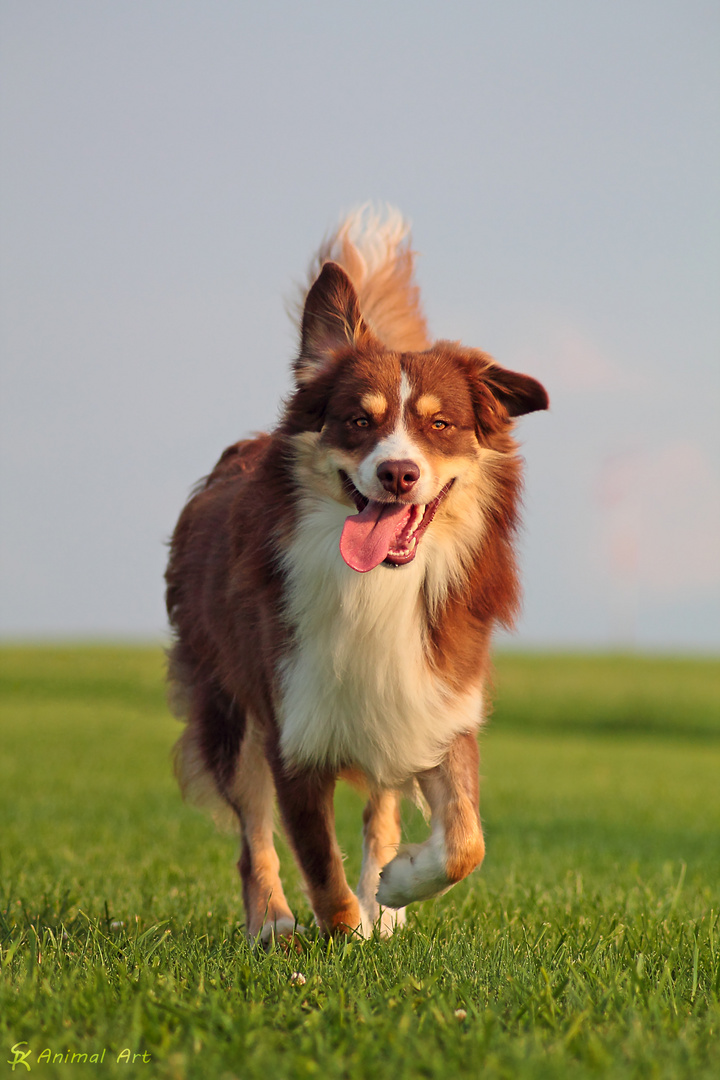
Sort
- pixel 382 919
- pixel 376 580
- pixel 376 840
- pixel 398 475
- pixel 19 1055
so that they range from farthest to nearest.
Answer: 1. pixel 376 840
2. pixel 382 919
3. pixel 376 580
4. pixel 398 475
5. pixel 19 1055

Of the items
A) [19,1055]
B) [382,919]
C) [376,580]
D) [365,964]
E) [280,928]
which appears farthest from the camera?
[280,928]

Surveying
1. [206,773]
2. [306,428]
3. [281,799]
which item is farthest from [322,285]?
[206,773]

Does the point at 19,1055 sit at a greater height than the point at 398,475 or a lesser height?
lesser

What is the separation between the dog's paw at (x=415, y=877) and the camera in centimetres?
390

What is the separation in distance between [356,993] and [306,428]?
7.05 ft

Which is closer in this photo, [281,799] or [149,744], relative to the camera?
[281,799]

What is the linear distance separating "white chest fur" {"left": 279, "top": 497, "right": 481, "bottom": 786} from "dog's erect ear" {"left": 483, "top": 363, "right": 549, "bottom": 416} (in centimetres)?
86

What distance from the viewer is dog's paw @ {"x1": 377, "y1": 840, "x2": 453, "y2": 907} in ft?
12.8

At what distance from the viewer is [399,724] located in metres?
4.08

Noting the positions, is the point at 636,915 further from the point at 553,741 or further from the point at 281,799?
Result: the point at 553,741

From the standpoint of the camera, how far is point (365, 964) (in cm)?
344

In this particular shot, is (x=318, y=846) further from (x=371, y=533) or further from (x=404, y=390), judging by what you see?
(x=404, y=390)

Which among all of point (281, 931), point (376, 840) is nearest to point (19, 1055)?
point (281, 931)

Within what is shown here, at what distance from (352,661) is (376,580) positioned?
13.4 inches
